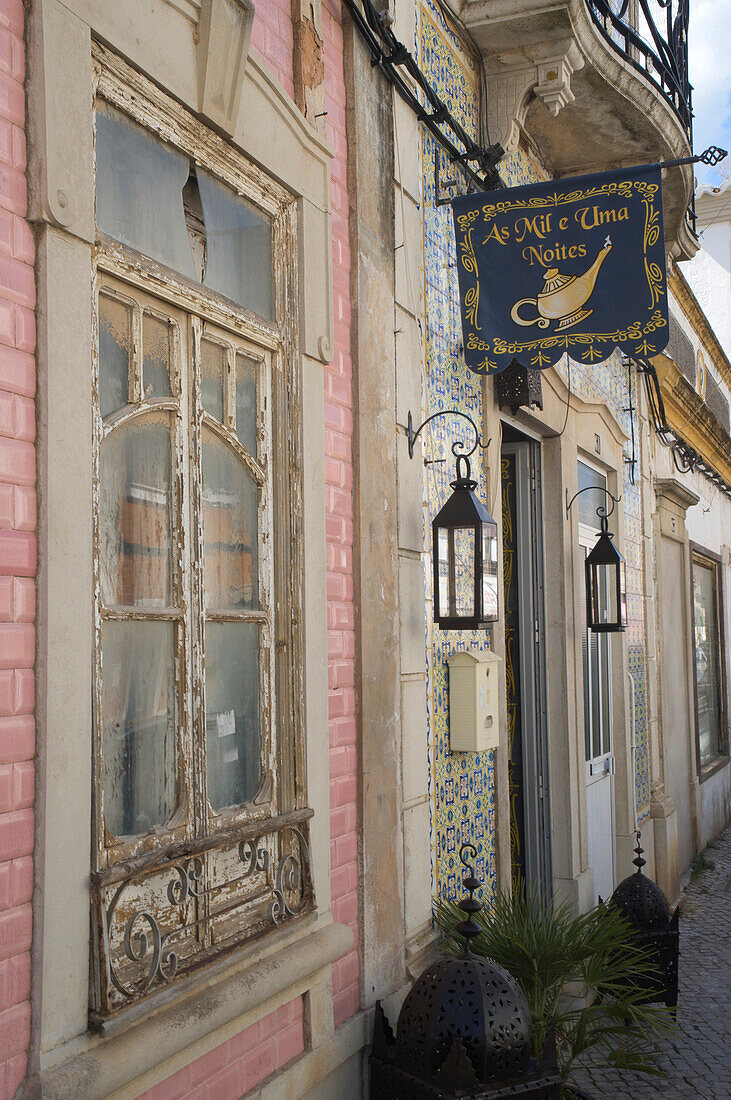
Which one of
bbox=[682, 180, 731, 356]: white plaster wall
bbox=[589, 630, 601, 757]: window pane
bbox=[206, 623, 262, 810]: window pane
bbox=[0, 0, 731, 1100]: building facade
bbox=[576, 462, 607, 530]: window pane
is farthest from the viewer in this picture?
bbox=[682, 180, 731, 356]: white plaster wall

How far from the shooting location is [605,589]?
6891 mm

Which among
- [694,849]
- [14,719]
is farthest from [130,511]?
[694,849]

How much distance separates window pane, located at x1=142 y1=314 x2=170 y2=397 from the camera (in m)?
2.71

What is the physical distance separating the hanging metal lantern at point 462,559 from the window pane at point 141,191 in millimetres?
1627

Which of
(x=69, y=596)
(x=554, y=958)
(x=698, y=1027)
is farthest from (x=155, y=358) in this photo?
(x=698, y=1027)

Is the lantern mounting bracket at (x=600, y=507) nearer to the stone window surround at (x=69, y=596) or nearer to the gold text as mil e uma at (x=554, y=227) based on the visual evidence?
the gold text as mil e uma at (x=554, y=227)

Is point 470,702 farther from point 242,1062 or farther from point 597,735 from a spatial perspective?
point 597,735

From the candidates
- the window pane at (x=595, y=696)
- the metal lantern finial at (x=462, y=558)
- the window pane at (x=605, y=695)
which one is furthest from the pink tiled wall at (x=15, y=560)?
the window pane at (x=605, y=695)

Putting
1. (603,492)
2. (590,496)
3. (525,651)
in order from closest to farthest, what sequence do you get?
1. (525,651)
2. (590,496)
3. (603,492)

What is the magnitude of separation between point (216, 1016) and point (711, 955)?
5807 millimetres

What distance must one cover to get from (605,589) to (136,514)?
476 centimetres

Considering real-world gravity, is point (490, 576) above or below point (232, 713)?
above

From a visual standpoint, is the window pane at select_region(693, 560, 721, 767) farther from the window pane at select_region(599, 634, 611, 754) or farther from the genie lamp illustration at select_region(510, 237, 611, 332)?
the genie lamp illustration at select_region(510, 237, 611, 332)

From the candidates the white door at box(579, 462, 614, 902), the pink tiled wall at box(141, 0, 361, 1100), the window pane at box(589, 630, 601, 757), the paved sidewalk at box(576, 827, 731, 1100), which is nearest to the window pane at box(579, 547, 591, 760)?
the white door at box(579, 462, 614, 902)
